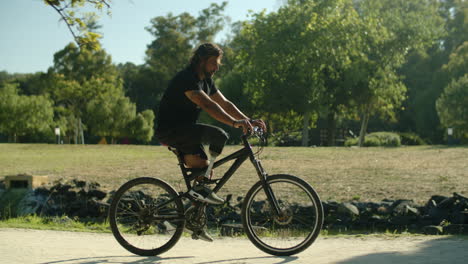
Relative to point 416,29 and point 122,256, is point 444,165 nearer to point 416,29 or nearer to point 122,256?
point 122,256

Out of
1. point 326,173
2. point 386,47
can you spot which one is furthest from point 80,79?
point 326,173

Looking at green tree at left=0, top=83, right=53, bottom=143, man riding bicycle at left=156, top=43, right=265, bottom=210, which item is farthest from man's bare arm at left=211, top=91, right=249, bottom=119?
green tree at left=0, top=83, right=53, bottom=143

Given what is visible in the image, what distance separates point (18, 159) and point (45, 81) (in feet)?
118

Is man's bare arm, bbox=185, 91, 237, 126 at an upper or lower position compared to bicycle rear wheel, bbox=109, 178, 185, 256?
upper

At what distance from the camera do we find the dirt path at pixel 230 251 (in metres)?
5.00

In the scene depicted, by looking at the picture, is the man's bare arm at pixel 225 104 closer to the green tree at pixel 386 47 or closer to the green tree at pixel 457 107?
the green tree at pixel 386 47

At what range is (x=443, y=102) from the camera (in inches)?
1465

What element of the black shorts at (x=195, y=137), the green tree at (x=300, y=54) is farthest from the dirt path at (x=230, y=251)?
the green tree at (x=300, y=54)

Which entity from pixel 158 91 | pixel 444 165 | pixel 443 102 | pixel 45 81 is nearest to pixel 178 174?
pixel 444 165

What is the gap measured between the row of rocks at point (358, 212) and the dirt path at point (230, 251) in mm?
1310

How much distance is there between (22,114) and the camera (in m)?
49.5

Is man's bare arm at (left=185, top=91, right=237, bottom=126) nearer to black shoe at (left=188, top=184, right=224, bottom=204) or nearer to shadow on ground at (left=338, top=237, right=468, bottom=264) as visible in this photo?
black shoe at (left=188, top=184, right=224, bottom=204)

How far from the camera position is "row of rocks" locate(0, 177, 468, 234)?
7668 mm

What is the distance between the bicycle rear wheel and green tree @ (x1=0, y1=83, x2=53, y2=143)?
46.4 meters
